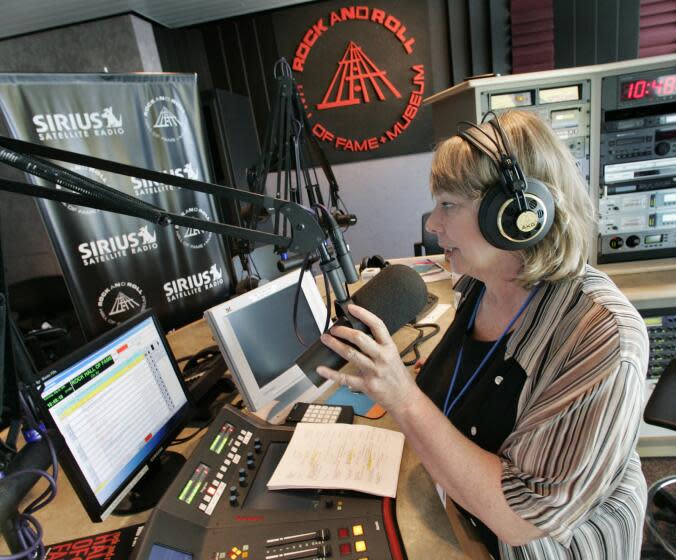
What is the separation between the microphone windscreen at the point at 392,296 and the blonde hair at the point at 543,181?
21 cm

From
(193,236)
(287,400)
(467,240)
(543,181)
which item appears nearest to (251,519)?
(287,400)

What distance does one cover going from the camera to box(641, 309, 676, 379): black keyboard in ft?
5.57

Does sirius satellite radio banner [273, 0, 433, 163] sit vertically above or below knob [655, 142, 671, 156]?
above

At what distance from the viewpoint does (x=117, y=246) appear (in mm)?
2104

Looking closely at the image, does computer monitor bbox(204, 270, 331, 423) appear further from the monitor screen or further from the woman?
the woman

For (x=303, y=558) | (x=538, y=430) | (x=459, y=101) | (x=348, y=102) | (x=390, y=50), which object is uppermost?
(x=390, y=50)

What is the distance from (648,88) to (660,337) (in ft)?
3.28

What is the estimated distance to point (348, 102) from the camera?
3.58 metres

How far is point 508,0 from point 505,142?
3.14 metres

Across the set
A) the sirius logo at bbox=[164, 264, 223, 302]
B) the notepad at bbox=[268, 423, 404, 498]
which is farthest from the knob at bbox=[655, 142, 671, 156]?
the sirius logo at bbox=[164, 264, 223, 302]

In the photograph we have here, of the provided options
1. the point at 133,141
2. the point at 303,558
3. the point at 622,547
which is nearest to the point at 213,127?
the point at 133,141

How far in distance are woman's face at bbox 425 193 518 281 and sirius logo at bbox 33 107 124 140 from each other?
6.06 feet

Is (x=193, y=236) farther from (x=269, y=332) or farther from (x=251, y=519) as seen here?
(x=251, y=519)

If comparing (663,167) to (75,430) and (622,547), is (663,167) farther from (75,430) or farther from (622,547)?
(75,430)
